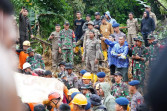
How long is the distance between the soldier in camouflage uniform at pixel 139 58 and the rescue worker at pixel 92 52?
191 centimetres

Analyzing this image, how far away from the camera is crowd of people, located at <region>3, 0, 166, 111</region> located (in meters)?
7.94

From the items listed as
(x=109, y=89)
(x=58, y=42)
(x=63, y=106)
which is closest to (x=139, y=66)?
(x=109, y=89)

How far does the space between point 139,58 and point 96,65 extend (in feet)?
7.45

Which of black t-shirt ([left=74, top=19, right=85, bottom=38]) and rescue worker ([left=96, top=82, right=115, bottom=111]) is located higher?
black t-shirt ([left=74, top=19, right=85, bottom=38])

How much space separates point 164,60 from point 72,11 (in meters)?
15.4

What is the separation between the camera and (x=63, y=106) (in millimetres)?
6762

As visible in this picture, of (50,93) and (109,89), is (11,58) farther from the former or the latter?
(109,89)

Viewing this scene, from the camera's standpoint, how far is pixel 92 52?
1317 centimetres

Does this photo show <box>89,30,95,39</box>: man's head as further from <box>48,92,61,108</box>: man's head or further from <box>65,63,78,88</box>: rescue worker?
<box>48,92,61,108</box>: man's head

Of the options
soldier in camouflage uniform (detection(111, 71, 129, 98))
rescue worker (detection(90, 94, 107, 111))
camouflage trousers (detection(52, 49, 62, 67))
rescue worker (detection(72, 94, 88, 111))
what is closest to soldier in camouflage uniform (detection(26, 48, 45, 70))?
camouflage trousers (detection(52, 49, 62, 67))

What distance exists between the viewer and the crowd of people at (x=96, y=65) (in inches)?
313

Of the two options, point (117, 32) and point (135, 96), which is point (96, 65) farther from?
point (135, 96)

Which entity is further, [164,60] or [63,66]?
[63,66]

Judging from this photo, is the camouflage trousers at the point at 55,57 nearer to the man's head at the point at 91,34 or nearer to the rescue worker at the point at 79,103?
the man's head at the point at 91,34
